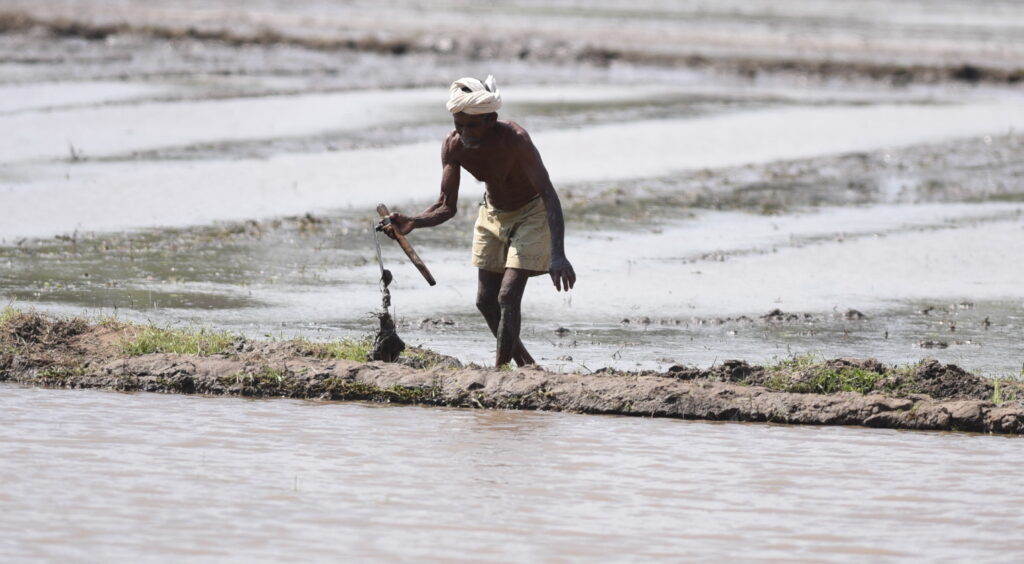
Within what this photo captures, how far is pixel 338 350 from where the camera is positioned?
27.5 ft

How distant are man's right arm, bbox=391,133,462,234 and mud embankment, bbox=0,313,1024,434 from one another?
28.0 inches

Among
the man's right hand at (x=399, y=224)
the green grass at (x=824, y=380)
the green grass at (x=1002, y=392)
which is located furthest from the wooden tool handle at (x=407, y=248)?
the green grass at (x=1002, y=392)

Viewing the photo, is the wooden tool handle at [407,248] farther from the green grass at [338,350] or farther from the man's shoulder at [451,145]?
the green grass at [338,350]

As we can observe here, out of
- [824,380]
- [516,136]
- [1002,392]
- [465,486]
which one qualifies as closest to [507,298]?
[516,136]

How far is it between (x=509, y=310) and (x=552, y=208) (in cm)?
56

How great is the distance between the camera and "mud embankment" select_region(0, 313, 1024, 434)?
762cm

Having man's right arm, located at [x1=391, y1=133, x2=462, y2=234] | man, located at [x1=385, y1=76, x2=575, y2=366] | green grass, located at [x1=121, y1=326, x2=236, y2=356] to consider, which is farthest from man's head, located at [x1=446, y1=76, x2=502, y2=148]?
green grass, located at [x1=121, y1=326, x2=236, y2=356]

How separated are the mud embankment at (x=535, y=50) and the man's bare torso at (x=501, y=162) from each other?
22.1 m

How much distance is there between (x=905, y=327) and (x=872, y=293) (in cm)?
Result: 116

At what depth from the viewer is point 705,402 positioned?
773 centimetres

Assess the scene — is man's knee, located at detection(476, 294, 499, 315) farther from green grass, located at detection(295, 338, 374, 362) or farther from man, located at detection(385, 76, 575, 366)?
green grass, located at detection(295, 338, 374, 362)

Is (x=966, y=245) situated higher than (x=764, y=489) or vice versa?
(x=966, y=245)

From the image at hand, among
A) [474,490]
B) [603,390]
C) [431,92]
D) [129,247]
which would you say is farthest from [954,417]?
[431,92]

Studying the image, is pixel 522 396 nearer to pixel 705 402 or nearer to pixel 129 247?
pixel 705 402
